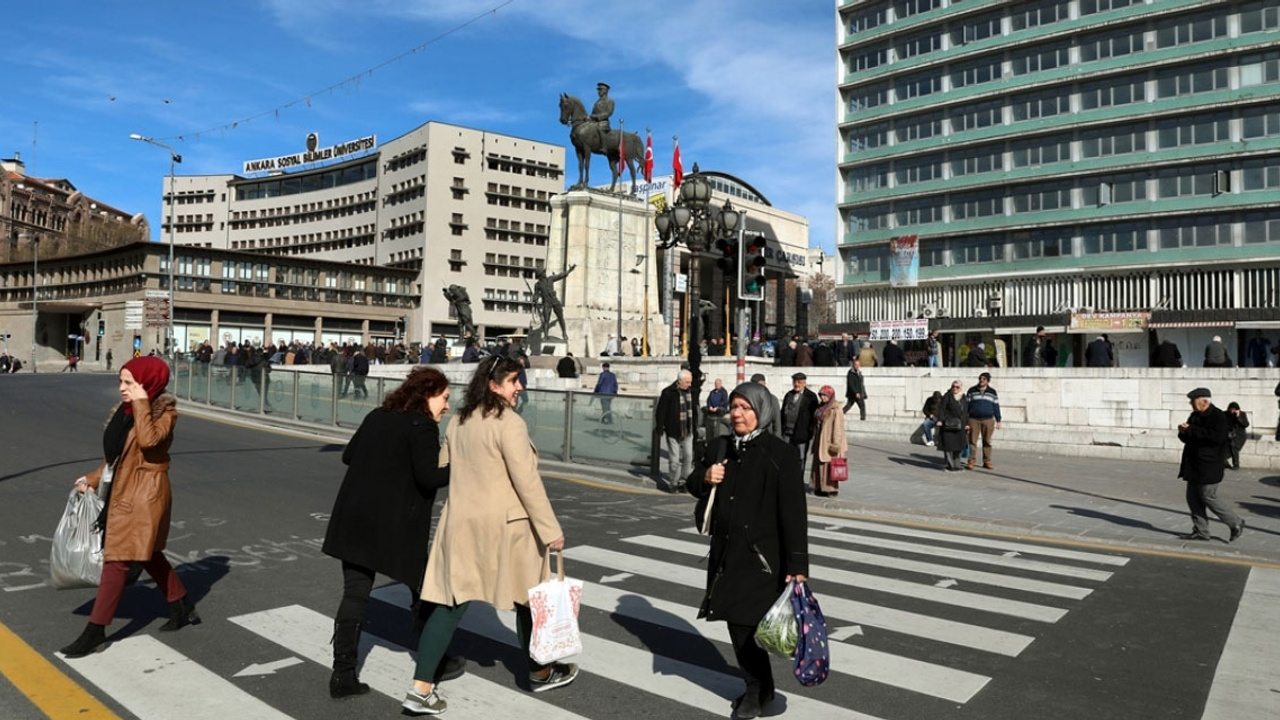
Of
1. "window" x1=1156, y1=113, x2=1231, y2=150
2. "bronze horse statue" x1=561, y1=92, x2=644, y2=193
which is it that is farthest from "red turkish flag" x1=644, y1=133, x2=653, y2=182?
"window" x1=1156, y1=113, x2=1231, y2=150

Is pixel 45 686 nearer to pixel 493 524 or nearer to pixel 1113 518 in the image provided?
pixel 493 524

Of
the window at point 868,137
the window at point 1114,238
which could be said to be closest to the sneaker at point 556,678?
the window at point 1114,238

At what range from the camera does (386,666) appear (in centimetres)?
489

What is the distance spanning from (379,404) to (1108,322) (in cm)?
3723

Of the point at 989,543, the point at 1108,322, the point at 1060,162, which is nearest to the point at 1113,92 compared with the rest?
the point at 1060,162

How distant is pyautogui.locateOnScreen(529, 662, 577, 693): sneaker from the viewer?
4504 millimetres

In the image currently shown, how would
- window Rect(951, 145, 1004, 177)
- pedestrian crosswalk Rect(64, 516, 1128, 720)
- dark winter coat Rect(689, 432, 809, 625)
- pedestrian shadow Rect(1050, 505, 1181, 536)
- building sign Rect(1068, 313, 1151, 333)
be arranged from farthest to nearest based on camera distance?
window Rect(951, 145, 1004, 177) → building sign Rect(1068, 313, 1151, 333) → pedestrian shadow Rect(1050, 505, 1181, 536) → pedestrian crosswalk Rect(64, 516, 1128, 720) → dark winter coat Rect(689, 432, 809, 625)

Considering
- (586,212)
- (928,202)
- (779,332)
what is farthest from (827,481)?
(779,332)

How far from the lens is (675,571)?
734 cm

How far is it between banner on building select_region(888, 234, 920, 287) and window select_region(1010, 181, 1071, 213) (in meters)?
5.96

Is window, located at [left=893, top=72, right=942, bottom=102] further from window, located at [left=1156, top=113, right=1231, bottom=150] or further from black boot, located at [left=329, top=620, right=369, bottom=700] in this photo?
black boot, located at [left=329, top=620, right=369, bottom=700]

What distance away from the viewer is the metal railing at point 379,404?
14.4 meters

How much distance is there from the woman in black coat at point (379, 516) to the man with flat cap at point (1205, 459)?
8110 mm

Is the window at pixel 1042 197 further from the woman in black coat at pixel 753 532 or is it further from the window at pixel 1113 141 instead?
the woman in black coat at pixel 753 532
